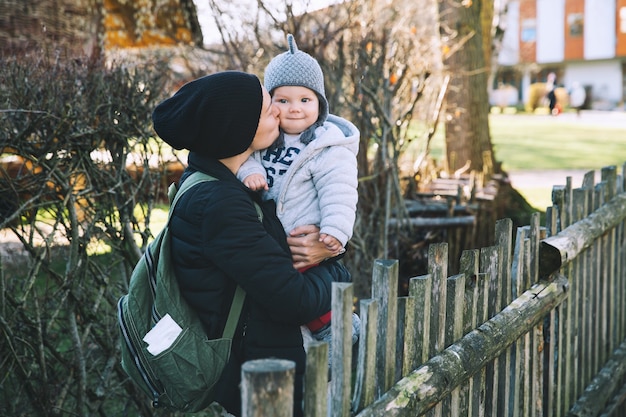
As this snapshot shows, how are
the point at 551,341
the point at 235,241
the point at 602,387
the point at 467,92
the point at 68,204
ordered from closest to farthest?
1. the point at 235,241
2. the point at 68,204
3. the point at 551,341
4. the point at 602,387
5. the point at 467,92

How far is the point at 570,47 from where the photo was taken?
50.1 m

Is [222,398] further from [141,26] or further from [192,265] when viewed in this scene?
[141,26]

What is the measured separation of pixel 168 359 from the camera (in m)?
2.19

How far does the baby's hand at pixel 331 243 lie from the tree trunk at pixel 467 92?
8786 millimetres

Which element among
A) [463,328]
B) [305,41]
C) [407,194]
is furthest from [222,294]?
[407,194]

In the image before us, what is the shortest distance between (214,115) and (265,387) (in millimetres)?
889

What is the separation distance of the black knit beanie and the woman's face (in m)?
0.05

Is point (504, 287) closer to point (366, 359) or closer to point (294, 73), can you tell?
point (366, 359)

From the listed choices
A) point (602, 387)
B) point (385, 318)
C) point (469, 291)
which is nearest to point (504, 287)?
point (469, 291)

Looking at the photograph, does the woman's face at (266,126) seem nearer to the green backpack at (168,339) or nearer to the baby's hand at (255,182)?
the baby's hand at (255,182)

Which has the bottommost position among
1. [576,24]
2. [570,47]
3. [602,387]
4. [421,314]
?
[602,387]

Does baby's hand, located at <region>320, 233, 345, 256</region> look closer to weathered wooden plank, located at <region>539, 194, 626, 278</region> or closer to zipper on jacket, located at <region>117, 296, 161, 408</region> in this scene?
zipper on jacket, located at <region>117, 296, 161, 408</region>

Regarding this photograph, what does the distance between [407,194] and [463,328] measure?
567 centimetres

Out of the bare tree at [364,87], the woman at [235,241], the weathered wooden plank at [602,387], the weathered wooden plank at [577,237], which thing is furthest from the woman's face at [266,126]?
the bare tree at [364,87]
